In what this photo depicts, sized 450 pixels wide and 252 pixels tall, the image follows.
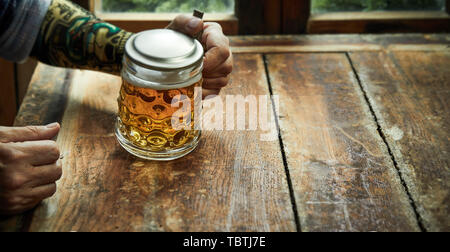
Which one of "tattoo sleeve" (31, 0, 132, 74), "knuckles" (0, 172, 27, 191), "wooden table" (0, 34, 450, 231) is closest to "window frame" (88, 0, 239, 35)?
"wooden table" (0, 34, 450, 231)

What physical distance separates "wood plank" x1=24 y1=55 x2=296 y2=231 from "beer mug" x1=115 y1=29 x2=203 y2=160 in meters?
0.04

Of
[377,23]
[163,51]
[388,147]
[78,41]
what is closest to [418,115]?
[388,147]

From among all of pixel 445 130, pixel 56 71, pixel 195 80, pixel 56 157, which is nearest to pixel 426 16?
pixel 445 130

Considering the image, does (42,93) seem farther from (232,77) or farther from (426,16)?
(426,16)

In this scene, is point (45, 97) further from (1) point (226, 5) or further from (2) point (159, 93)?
(1) point (226, 5)

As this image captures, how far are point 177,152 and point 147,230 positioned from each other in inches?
6.9

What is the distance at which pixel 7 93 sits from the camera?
155 cm

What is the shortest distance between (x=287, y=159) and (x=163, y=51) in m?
0.31

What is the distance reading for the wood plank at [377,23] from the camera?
146 cm

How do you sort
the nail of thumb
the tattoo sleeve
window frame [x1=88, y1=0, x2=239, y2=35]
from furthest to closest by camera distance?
1. window frame [x1=88, y1=0, x2=239, y2=35]
2. the tattoo sleeve
3. the nail of thumb

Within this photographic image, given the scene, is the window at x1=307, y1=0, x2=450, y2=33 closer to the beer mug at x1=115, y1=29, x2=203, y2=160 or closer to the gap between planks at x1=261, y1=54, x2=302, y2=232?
the gap between planks at x1=261, y1=54, x2=302, y2=232

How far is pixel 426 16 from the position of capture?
1.48m

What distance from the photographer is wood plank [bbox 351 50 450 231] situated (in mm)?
886

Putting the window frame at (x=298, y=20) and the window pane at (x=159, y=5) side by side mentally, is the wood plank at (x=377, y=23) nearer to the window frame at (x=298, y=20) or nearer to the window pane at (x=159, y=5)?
the window frame at (x=298, y=20)
